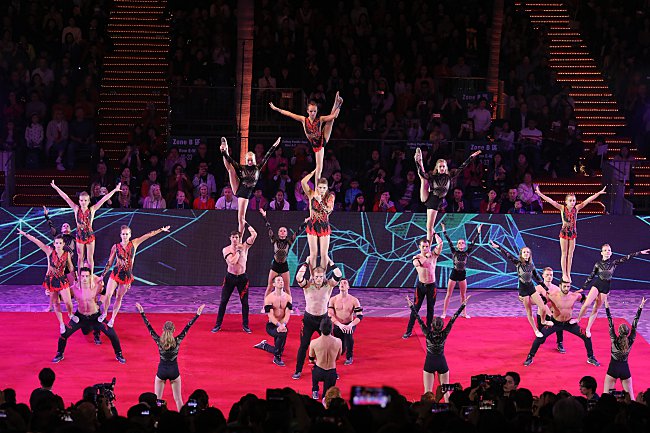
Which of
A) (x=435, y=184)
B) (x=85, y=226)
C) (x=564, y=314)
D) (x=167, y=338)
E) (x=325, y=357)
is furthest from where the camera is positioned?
(x=85, y=226)

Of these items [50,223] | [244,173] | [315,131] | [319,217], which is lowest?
[50,223]

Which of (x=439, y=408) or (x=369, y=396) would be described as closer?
(x=369, y=396)

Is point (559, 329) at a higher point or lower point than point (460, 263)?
lower

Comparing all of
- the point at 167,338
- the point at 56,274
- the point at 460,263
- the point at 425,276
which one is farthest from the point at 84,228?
the point at 460,263

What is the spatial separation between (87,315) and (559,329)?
23.2ft

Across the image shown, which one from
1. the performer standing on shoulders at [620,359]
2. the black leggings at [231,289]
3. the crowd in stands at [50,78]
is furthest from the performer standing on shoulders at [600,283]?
the crowd in stands at [50,78]

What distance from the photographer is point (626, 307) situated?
18906 millimetres

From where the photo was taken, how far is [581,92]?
24.7 metres

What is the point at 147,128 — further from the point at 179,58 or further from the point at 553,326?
the point at 553,326

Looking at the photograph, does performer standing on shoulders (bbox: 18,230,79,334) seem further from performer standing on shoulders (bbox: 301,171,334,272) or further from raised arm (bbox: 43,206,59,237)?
performer standing on shoulders (bbox: 301,171,334,272)

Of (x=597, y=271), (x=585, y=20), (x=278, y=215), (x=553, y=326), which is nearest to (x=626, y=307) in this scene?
(x=597, y=271)

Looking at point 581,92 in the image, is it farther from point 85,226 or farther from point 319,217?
point 85,226

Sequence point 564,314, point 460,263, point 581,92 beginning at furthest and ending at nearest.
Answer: point 581,92 → point 460,263 → point 564,314

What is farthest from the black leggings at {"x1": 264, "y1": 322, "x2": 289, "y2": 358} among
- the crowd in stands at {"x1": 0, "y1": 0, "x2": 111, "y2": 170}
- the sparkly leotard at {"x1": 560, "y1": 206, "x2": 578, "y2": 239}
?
the crowd in stands at {"x1": 0, "y1": 0, "x2": 111, "y2": 170}
